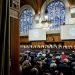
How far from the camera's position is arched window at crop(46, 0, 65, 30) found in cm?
1773

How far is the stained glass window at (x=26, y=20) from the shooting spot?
19.5 metres

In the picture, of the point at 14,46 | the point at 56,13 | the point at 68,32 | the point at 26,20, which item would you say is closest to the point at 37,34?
the point at 56,13

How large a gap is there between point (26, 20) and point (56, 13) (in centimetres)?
347

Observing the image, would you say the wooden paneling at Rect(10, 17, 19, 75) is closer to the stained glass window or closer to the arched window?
the arched window

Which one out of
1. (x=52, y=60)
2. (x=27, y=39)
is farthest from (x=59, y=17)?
(x=52, y=60)

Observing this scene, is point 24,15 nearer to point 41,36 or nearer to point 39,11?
point 39,11

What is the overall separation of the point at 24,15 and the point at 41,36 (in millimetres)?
3891

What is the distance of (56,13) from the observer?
1823cm

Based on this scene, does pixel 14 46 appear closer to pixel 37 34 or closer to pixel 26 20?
pixel 37 34

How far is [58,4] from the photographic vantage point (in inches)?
714

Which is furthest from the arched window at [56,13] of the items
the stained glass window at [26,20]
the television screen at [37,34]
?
the stained glass window at [26,20]

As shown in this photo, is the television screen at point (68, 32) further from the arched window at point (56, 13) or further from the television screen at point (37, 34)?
the television screen at point (37, 34)

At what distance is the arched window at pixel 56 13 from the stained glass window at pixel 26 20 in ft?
7.27

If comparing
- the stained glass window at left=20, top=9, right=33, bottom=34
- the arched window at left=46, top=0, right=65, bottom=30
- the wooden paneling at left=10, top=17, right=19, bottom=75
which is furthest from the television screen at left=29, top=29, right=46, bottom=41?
the wooden paneling at left=10, top=17, right=19, bottom=75
